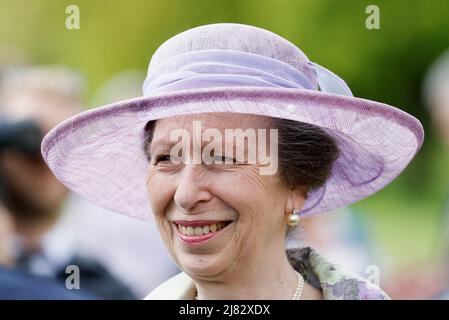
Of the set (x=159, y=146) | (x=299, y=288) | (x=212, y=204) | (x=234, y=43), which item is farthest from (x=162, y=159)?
(x=299, y=288)

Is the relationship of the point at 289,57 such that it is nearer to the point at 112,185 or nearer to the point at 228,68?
the point at 228,68

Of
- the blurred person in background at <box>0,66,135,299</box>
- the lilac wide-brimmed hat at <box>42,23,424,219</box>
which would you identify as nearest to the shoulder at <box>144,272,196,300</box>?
the lilac wide-brimmed hat at <box>42,23,424,219</box>

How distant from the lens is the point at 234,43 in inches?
59.5

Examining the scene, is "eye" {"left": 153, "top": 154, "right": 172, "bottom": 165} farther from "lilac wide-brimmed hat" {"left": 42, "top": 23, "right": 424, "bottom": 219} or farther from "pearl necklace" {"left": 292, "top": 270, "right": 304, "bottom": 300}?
"pearl necklace" {"left": 292, "top": 270, "right": 304, "bottom": 300}

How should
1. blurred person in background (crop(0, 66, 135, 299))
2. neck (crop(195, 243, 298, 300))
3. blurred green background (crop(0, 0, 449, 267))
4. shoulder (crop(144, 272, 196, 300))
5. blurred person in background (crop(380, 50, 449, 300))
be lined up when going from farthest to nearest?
blurred person in background (crop(0, 66, 135, 299))
blurred person in background (crop(380, 50, 449, 300))
blurred green background (crop(0, 0, 449, 267))
shoulder (crop(144, 272, 196, 300))
neck (crop(195, 243, 298, 300))

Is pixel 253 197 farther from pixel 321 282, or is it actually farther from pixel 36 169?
pixel 36 169

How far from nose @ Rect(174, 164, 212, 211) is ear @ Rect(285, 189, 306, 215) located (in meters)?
0.19

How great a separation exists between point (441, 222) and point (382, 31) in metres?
0.65

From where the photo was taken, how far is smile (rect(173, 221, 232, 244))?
151cm

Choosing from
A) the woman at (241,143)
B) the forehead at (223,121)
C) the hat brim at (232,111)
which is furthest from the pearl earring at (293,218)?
the forehead at (223,121)

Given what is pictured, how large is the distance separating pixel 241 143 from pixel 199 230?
18cm

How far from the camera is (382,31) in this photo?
251cm

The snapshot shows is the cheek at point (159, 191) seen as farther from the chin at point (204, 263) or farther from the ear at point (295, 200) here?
the ear at point (295, 200)
